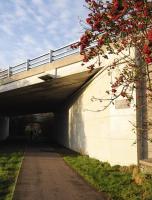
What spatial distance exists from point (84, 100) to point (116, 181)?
11414mm

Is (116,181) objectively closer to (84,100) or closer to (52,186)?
(52,186)

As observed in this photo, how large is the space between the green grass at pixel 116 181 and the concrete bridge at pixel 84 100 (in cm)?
86

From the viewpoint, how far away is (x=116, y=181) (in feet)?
43.7

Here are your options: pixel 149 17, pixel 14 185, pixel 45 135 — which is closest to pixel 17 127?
pixel 45 135

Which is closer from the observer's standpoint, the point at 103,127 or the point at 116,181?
the point at 116,181

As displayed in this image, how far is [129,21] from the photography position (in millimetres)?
8492

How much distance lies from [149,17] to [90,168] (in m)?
9.51

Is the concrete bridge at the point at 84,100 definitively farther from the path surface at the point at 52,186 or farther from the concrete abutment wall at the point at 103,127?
the path surface at the point at 52,186

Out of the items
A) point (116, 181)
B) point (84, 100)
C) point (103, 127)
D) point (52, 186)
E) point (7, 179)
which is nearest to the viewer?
point (52, 186)

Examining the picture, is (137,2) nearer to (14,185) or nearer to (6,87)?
(14,185)

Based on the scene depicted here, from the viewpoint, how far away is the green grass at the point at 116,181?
11352mm

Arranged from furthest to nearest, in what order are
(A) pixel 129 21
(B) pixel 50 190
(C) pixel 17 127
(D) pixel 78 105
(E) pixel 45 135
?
(C) pixel 17 127, (E) pixel 45 135, (D) pixel 78 105, (B) pixel 50 190, (A) pixel 129 21

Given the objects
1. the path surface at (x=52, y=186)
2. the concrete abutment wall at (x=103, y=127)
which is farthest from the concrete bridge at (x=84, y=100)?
the path surface at (x=52, y=186)

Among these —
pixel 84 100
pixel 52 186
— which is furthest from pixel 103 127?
pixel 52 186
